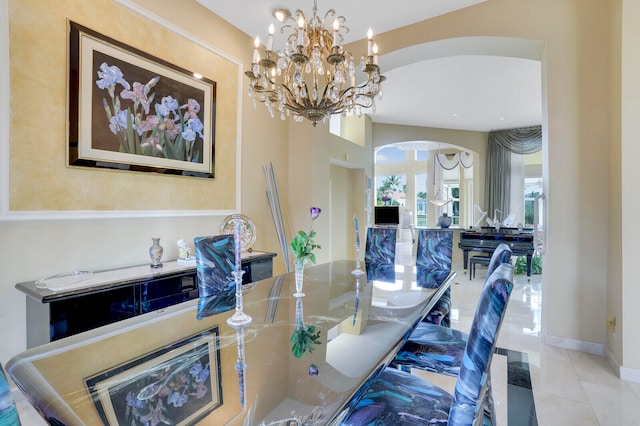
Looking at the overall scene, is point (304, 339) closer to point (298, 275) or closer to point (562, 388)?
point (298, 275)

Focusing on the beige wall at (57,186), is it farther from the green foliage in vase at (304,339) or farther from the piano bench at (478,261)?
the piano bench at (478,261)

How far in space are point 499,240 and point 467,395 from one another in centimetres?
538

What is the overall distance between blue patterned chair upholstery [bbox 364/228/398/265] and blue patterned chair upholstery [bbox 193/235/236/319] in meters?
1.54

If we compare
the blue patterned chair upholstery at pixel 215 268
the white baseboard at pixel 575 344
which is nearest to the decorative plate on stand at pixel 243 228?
the blue patterned chair upholstery at pixel 215 268

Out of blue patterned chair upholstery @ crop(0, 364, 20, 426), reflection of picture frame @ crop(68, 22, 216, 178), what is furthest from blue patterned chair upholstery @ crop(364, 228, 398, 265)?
blue patterned chair upholstery @ crop(0, 364, 20, 426)

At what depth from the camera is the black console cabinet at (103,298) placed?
5.73 ft

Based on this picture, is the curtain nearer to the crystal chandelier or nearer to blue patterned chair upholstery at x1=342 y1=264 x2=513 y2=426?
the crystal chandelier

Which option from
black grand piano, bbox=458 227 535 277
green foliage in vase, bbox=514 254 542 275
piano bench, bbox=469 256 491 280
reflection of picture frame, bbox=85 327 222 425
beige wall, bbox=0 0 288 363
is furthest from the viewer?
green foliage in vase, bbox=514 254 542 275

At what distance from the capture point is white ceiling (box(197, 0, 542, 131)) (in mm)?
3053

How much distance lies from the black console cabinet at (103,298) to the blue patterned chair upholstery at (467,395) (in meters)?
1.68

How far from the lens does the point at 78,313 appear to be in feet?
5.99

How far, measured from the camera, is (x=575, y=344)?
8.89 ft

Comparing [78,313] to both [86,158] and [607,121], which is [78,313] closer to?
[86,158]

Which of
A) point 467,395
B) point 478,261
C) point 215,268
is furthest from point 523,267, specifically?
point 467,395
